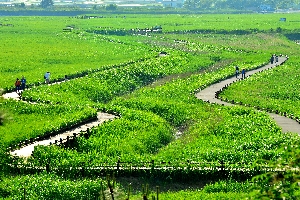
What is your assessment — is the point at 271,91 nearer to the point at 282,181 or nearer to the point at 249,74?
the point at 249,74

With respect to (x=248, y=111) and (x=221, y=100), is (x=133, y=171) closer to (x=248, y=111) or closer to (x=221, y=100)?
(x=248, y=111)

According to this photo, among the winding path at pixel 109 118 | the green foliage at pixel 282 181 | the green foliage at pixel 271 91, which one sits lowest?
the green foliage at pixel 271 91

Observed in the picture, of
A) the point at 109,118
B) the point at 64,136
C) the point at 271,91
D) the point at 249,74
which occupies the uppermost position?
the point at 64,136

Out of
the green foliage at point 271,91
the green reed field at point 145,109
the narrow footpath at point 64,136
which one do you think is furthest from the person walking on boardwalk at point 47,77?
the green foliage at point 271,91

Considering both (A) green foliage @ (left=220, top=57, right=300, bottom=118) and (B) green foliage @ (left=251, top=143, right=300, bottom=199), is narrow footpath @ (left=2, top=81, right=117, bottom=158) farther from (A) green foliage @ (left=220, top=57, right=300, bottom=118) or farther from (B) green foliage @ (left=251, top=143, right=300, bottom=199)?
(B) green foliage @ (left=251, top=143, right=300, bottom=199)

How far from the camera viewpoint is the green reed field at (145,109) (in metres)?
28.3

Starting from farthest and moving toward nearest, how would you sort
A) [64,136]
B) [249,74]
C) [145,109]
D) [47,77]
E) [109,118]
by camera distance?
[249,74] < [47,77] < [145,109] < [109,118] < [64,136]

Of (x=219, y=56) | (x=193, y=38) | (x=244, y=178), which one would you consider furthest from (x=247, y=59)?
(x=244, y=178)

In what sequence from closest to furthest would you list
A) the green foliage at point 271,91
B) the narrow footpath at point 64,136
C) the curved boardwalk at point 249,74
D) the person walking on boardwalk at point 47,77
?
the narrow footpath at point 64,136
the curved boardwalk at point 249,74
the green foliage at point 271,91
the person walking on boardwalk at point 47,77

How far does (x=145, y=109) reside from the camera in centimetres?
4572

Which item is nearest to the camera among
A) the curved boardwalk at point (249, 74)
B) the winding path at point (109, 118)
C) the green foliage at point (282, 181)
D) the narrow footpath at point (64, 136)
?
the green foliage at point (282, 181)

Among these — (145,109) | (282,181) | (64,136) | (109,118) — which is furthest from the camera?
(145,109)

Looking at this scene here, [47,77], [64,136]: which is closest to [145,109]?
[64,136]

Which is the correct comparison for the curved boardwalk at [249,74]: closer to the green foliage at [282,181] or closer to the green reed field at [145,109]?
the green reed field at [145,109]
